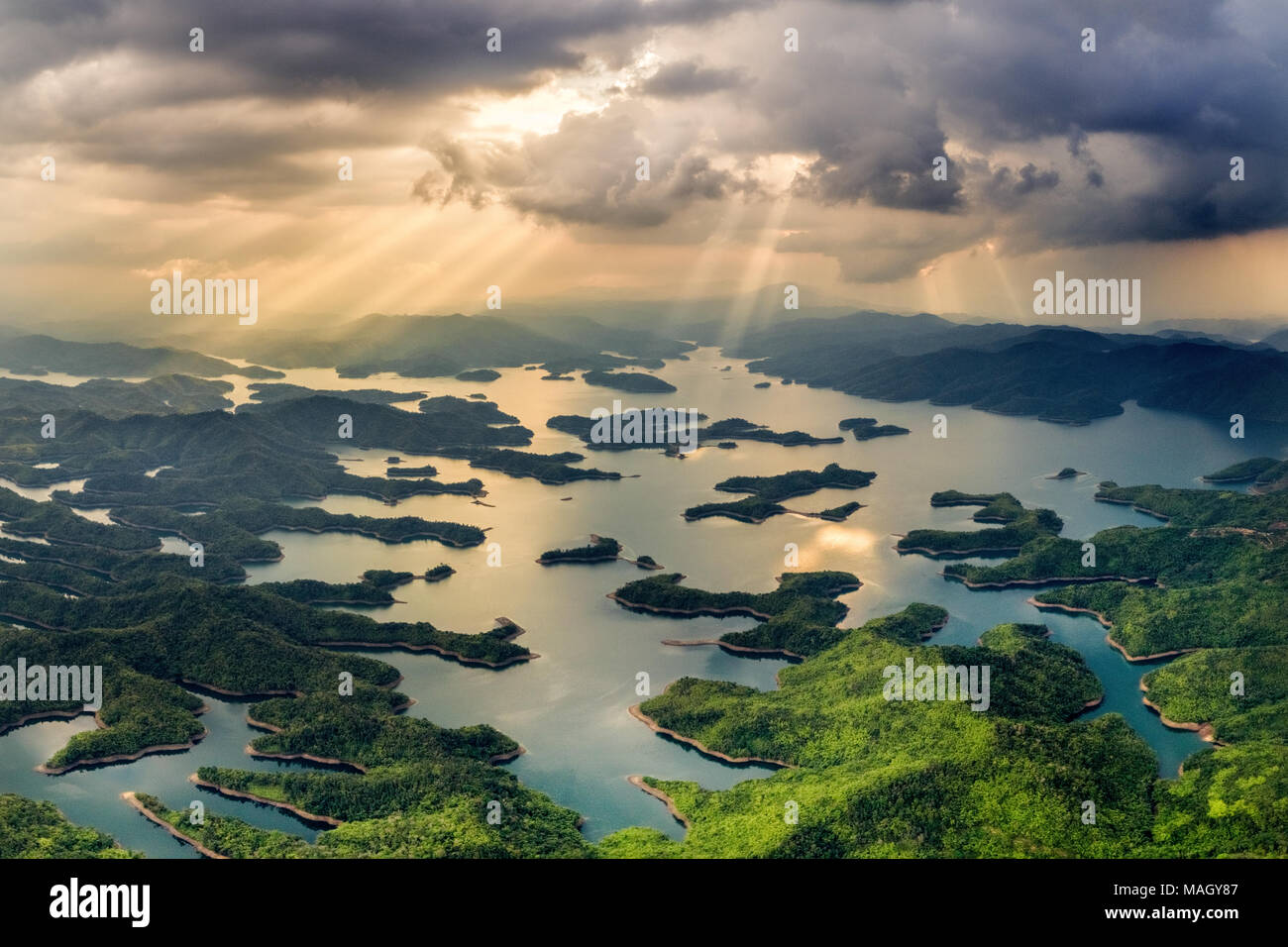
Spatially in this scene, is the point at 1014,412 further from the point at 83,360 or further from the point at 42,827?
the point at 83,360

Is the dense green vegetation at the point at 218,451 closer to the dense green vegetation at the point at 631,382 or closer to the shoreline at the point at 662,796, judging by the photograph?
the dense green vegetation at the point at 631,382

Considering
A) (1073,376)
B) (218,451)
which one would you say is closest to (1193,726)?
(218,451)

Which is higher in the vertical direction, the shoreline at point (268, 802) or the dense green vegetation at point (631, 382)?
the dense green vegetation at point (631, 382)

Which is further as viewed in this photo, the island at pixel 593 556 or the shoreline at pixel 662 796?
the island at pixel 593 556

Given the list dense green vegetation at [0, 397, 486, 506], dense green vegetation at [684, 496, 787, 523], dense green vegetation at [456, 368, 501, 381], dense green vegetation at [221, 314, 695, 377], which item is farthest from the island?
dense green vegetation at [221, 314, 695, 377]

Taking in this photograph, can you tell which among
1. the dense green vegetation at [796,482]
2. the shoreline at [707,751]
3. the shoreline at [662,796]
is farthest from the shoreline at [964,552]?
the shoreline at [662,796]

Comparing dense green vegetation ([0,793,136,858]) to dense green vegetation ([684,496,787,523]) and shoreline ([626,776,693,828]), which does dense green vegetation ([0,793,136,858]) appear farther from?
dense green vegetation ([684,496,787,523])

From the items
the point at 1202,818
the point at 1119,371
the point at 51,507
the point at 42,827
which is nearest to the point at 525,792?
the point at 42,827
